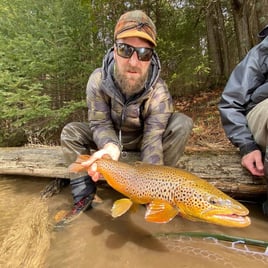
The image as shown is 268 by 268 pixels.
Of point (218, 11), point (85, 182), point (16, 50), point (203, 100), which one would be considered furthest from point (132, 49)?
point (218, 11)

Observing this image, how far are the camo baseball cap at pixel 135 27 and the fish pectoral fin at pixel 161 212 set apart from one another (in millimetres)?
1461

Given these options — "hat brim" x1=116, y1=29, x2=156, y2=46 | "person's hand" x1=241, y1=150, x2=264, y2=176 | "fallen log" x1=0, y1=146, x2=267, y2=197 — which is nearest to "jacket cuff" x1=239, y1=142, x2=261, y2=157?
"person's hand" x1=241, y1=150, x2=264, y2=176

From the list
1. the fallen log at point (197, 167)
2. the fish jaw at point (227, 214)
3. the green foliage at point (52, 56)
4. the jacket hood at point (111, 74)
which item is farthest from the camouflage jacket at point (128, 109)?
the green foliage at point (52, 56)

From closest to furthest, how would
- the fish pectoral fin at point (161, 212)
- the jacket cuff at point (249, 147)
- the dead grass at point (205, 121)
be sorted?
1. the fish pectoral fin at point (161, 212)
2. the jacket cuff at point (249, 147)
3. the dead grass at point (205, 121)

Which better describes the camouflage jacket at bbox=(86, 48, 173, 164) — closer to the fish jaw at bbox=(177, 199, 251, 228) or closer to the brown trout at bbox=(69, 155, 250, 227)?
the brown trout at bbox=(69, 155, 250, 227)

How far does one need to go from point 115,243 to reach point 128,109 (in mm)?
1241

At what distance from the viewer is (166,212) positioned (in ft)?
6.24

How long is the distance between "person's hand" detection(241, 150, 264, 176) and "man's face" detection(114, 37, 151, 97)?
3.94ft

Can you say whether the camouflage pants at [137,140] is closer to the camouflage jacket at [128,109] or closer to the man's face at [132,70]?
the camouflage jacket at [128,109]

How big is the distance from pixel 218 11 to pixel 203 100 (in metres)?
3.08

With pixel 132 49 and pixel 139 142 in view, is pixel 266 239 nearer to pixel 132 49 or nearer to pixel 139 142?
pixel 139 142

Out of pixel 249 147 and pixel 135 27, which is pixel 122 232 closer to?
pixel 249 147

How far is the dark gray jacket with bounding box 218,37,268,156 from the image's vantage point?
2.84 metres

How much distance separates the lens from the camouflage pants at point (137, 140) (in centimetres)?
291
